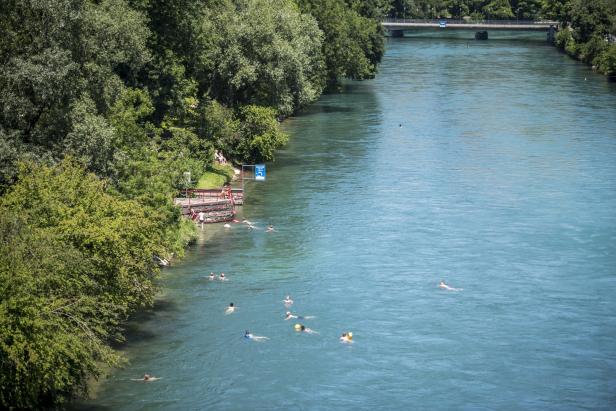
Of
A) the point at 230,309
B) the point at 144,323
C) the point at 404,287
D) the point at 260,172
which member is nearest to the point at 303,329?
the point at 230,309

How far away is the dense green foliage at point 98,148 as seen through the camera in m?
46.4

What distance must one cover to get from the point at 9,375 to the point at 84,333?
16.6ft

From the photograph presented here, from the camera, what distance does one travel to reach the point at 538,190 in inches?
3664

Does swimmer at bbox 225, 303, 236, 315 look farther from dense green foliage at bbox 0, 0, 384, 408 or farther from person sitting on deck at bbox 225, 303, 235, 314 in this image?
dense green foliage at bbox 0, 0, 384, 408

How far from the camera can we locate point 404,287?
224 ft

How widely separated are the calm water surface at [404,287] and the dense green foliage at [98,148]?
368 centimetres

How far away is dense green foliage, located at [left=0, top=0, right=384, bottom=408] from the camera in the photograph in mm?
46438

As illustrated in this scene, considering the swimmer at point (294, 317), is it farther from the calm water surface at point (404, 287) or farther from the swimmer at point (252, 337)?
the swimmer at point (252, 337)

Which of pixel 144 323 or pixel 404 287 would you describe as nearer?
pixel 144 323

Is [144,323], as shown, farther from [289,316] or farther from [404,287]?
[404,287]

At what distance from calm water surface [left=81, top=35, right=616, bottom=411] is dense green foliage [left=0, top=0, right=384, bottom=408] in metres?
3.68

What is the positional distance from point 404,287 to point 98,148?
1909 centimetres

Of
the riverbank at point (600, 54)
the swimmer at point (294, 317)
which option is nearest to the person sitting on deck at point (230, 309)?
the swimmer at point (294, 317)

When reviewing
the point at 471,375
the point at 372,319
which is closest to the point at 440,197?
the point at 372,319
